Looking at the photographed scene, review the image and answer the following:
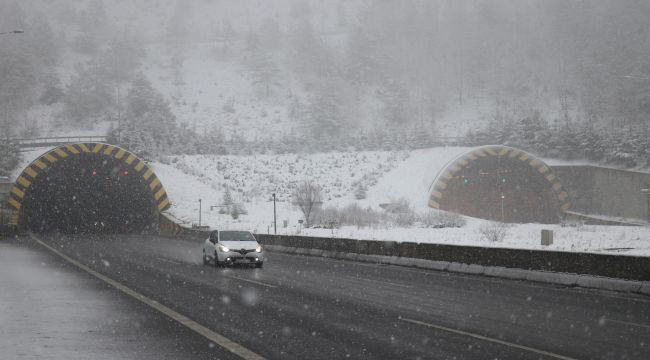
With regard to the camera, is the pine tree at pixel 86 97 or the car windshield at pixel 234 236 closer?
the car windshield at pixel 234 236

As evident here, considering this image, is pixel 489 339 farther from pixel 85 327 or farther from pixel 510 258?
pixel 510 258

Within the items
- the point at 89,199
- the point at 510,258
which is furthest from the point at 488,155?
the point at 510,258

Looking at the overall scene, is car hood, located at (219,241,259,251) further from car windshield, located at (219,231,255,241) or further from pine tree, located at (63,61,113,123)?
pine tree, located at (63,61,113,123)

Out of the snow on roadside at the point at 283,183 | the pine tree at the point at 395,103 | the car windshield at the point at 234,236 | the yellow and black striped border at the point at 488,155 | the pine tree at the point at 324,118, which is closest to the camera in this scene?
the car windshield at the point at 234,236

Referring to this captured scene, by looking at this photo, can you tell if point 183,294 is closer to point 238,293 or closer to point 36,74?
point 238,293

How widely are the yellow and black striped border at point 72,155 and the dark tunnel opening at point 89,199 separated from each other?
1178 millimetres

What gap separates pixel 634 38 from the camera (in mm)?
118312

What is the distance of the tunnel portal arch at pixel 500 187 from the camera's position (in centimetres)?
6331

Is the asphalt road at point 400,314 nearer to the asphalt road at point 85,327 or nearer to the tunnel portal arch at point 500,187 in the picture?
the asphalt road at point 85,327

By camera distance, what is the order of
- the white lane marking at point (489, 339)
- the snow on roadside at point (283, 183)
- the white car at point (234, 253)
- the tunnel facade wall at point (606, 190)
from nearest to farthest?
1. the white lane marking at point (489, 339)
2. the white car at point (234, 253)
3. the snow on roadside at point (283, 183)
4. the tunnel facade wall at point (606, 190)

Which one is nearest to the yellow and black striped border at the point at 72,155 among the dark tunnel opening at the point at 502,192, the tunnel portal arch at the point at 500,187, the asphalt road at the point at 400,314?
the tunnel portal arch at the point at 500,187

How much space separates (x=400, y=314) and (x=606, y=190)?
2516 inches

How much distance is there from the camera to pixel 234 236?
25953mm

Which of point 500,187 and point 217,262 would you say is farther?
point 500,187
